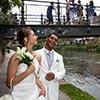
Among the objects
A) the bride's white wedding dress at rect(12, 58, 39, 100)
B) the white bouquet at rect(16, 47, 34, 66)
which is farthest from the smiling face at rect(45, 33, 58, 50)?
the bride's white wedding dress at rect(12, 58, 39, 100)

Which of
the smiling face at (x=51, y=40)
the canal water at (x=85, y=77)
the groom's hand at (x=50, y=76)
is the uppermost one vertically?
the smiling face at (x=51, y=40)

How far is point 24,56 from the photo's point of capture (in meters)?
4.02

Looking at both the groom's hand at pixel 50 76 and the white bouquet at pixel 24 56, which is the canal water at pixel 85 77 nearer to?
the groom's hand at pixel 50 76

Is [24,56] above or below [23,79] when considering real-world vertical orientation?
above

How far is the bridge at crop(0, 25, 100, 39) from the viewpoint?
53.7 feet

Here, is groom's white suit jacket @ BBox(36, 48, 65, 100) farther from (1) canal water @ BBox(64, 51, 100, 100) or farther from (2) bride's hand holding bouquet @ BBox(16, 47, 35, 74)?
(1) canal water @ BBox(64, 51, 100, 100)

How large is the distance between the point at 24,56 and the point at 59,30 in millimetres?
13686

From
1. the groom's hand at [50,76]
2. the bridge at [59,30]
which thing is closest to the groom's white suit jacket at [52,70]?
the groom's hand at [50,76]

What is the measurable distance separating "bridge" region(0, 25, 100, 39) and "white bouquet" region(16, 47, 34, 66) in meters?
12.1

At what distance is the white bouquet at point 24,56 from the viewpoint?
3.95m

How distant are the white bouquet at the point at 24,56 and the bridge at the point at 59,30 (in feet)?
39.8

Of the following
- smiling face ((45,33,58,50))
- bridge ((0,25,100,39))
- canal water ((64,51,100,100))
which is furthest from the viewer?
canal water ((64,51,100,100))

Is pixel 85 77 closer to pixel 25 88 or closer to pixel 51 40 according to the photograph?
pixel 51 40

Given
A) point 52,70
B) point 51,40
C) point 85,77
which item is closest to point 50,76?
point 52,70
